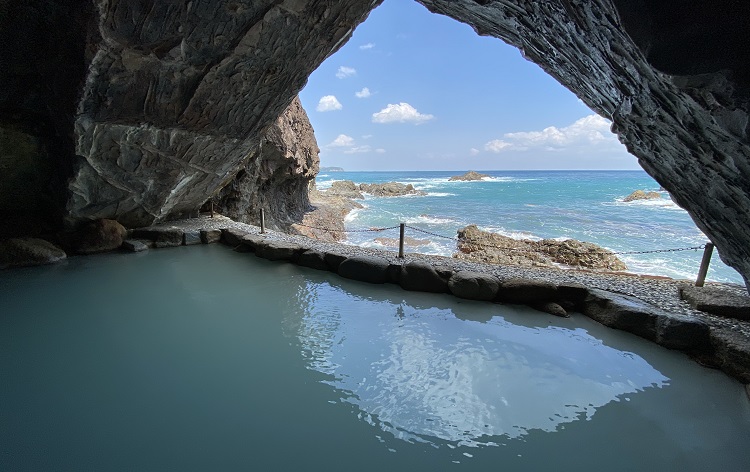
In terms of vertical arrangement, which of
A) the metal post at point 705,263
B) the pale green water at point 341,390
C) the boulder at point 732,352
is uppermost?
the metal post at point 705,263

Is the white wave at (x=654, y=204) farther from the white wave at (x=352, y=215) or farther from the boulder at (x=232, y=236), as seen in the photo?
the boulder at (x=232, y=236)

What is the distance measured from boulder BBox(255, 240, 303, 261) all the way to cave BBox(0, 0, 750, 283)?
2326 millimetres

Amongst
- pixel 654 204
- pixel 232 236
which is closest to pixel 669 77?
pixel 232 236

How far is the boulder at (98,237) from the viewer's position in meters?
6.67

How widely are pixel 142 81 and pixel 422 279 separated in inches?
203

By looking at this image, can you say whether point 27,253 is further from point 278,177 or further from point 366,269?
point 278,177

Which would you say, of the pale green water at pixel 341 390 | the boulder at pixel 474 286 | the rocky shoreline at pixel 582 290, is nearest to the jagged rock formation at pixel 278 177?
the rocky shoreline at pixel 582 290

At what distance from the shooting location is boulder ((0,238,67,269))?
5.61m

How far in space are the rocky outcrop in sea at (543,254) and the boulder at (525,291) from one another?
5.71m

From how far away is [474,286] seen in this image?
482cm

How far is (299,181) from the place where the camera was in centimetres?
1777

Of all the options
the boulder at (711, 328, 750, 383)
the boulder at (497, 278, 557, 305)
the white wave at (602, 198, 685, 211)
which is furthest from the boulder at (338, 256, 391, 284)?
the white wave at (602, 198, 685, 211)

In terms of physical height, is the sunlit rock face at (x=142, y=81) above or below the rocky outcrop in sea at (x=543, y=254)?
above

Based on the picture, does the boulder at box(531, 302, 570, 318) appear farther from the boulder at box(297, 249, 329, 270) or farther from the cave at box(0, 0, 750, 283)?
the boulder at box(297, 249, 329, 270)
